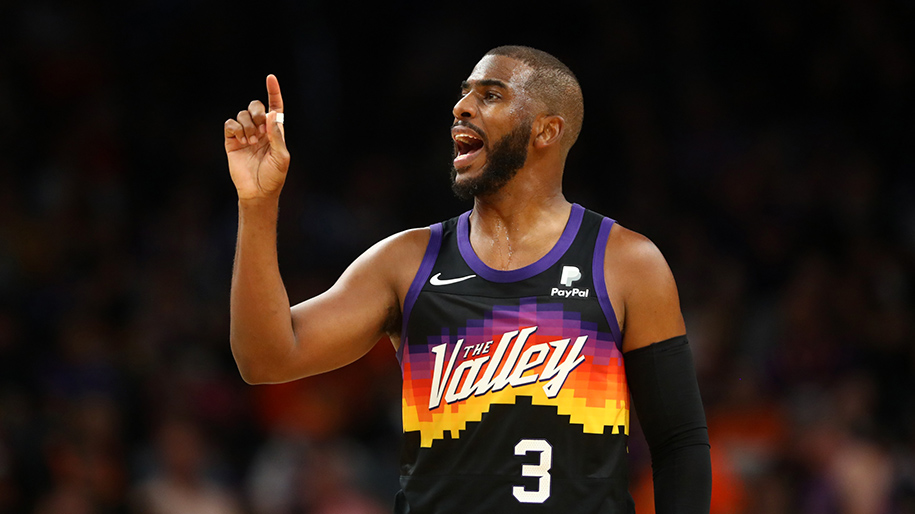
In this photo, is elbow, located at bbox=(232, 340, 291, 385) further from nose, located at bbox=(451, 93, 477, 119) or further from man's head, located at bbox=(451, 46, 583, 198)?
nose, located at bbox=(451, 93, 477, 119)

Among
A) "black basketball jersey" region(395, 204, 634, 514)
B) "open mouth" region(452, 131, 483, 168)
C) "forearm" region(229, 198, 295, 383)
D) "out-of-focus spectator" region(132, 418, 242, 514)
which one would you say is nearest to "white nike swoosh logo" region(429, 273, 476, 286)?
"black basketball jersey" region(395, 204, 634, 514)

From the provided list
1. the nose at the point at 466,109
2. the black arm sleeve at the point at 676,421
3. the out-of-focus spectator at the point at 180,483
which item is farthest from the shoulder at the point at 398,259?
the out-of-focus spectator at the point at 180,483

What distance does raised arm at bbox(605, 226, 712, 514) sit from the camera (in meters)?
2.65

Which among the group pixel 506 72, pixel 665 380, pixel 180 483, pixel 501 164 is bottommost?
pixel 180 483

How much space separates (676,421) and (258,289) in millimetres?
1084

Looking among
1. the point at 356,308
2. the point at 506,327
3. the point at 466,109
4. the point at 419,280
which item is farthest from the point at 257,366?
the point at 466,109

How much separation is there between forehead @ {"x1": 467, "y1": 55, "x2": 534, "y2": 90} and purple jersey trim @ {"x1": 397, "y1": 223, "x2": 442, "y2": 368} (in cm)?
45

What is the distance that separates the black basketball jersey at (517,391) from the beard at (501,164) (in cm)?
22

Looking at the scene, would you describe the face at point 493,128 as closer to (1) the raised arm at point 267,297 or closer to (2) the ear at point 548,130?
(2) the ear at point 548,130

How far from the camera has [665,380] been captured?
105 inches

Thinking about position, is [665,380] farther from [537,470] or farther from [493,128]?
[493,128]

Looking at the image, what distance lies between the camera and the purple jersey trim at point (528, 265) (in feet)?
9.07

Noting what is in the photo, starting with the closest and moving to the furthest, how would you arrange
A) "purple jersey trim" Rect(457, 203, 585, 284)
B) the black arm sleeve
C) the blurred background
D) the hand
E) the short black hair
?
1. the hand
2. the black arm sleeve
3. "purple jersey trim" Rect(457, 203, 585, 284)
4. the short black hair
5. the blurred background

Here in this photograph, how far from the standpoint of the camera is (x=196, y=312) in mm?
6832
